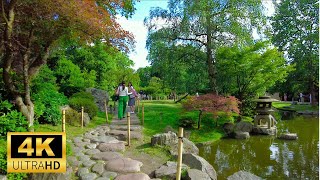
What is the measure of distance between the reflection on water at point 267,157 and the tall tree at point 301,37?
602 inches

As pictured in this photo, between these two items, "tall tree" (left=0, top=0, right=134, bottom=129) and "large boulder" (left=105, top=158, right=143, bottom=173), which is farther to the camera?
"tall tree" (left=0, top=0, right=134, bottom=129)

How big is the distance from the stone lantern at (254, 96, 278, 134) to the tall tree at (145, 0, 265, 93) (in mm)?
2656

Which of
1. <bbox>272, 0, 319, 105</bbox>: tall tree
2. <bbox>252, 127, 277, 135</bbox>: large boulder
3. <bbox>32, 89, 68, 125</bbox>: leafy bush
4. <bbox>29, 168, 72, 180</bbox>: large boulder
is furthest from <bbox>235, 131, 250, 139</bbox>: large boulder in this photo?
<bbox>272, 0, 319, 105</bbox>: tall tree

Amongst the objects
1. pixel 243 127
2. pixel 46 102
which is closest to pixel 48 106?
pixel 46 102

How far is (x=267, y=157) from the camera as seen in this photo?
1016 cm

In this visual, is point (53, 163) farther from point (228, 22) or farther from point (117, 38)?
point (228, 22)

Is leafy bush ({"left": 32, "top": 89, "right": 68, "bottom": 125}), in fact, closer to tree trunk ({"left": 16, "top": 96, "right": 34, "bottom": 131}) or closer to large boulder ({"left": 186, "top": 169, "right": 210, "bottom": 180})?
tree trunk ({"left": 16, "top": 96, "right": 34, "bottom": 131})

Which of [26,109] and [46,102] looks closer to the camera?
[26,109]

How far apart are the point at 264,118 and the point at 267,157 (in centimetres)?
574

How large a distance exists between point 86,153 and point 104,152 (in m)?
0.42

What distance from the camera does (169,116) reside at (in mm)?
15867

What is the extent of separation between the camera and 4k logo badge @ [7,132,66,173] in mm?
4598

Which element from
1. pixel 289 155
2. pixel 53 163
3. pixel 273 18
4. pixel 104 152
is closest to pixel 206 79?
pixel 289 155

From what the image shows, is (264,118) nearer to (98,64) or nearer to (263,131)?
(263,131)
